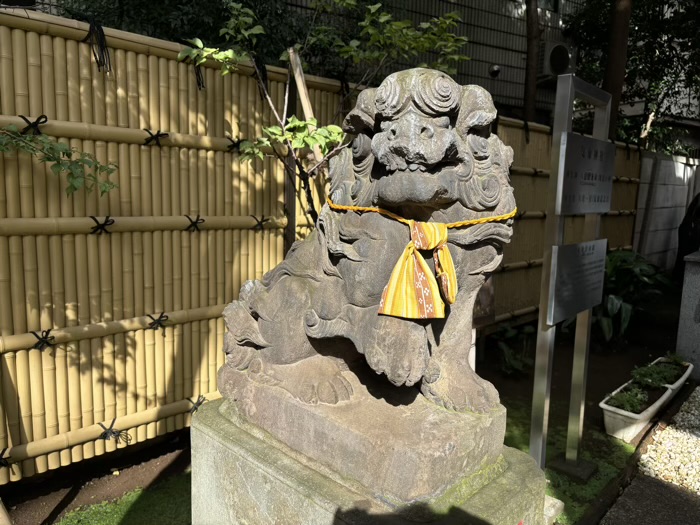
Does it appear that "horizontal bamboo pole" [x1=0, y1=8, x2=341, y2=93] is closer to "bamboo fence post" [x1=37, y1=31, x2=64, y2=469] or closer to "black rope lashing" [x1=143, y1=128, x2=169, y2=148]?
"bamboo fence post" [x1=37, y1=31, x2=64, y2=469]

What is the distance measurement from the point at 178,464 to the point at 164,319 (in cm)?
117

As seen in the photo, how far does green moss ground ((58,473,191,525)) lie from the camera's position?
3.34 m

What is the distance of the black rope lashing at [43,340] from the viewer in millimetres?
3156

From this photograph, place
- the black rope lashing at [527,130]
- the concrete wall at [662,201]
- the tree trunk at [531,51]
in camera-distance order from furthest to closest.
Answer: the concrete wall at [662,201] → the tree trunk at [531,51] → the black rope lashing at [527,130]

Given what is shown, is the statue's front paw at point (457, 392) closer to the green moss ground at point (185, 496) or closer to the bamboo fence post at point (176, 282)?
the green moss ground at point (185, 496)

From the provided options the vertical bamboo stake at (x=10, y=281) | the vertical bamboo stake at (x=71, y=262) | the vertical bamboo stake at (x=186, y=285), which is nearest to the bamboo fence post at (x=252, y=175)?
the vertical bamboo stake at (x=186, y=285)

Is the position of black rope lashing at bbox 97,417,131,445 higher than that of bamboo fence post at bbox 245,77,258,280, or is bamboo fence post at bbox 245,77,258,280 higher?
bamboo fence post at bbox 245,77,258,280

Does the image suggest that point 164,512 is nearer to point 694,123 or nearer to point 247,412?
point 247,412

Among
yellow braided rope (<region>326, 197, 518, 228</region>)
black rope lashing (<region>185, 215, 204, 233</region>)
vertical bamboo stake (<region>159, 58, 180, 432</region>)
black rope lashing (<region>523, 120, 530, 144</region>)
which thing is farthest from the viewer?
black rope lashing (<region>523, 120, 530, 144</region>)

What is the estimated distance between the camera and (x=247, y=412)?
241 centimetres

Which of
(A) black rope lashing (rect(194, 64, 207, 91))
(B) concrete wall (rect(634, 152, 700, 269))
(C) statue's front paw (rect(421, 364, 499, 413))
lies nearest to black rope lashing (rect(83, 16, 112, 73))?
(A) black rope lashing (rect(194, 64, 207, 91))

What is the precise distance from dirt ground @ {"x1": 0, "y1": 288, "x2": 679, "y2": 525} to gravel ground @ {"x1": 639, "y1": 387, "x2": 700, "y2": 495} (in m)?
0.51

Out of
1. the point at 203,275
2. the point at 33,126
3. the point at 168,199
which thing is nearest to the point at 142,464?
the point at 203,275

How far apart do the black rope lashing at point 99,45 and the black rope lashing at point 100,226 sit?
898 millimetres
